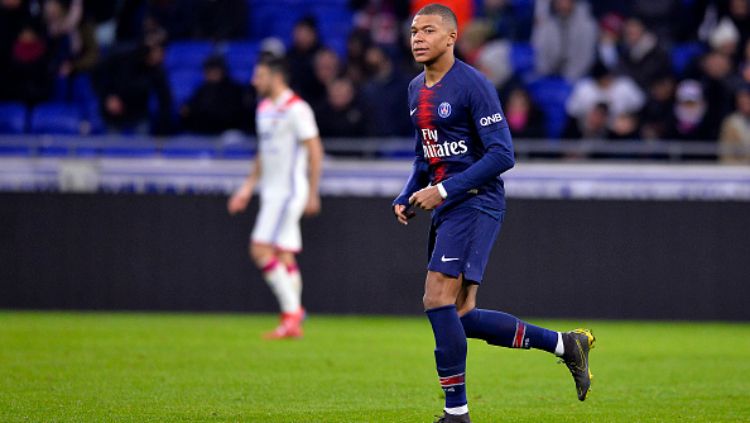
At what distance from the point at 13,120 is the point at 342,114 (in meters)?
4.43

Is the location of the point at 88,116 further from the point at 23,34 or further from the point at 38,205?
the point at 38,205

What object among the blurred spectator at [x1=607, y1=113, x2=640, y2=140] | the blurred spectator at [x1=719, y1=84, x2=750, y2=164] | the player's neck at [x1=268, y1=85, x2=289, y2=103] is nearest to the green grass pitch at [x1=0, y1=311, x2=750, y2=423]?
the blurred spectator at [x1=719, y1=84, x2=750, y2=164]

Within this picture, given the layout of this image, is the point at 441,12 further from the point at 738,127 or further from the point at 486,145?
the point at 738,127

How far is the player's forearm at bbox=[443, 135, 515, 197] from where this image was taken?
6.55 m

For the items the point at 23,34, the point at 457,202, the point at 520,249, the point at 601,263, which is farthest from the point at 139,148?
the point at 457,202

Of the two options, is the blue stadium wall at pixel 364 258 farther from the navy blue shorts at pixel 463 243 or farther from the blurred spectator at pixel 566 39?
the navy blue shorts at pixel 463 243

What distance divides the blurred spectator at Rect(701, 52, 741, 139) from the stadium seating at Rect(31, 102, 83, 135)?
25.9 ft

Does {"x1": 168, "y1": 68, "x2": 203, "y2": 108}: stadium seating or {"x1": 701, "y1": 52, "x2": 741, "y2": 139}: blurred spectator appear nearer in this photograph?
{"x1": 701, "y1": 52, "x2": 741, "y2": 139}: blurred spectator

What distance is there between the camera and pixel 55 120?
16.7m

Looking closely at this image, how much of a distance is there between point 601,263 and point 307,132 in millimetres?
4219

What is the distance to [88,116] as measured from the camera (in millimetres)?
17172

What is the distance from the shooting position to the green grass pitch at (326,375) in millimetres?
7215

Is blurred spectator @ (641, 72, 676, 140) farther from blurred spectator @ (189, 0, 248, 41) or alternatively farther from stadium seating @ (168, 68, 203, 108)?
stadium seating @ (168, 68, 203, 108)

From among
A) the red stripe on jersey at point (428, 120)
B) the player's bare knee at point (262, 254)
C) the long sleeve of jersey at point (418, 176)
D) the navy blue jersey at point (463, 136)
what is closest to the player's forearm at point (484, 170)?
the navy blue jersey at point (463, 136)
